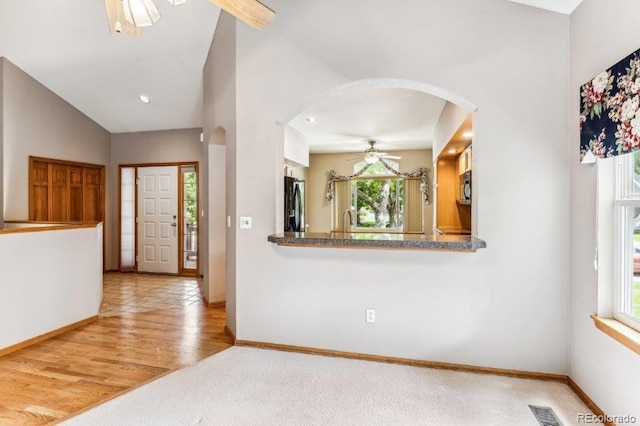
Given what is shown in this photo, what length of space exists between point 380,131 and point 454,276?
397cm

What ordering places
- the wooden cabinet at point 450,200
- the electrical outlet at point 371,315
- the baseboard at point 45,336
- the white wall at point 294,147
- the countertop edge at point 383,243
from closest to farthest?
the countertop edge at point 383,243, the electrical outlet at point 371,315, the baseboard at point 45,336, the white wall at point 294,147, the wooden cabinet at point 450,200

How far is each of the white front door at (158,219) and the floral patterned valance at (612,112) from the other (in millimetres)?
5992

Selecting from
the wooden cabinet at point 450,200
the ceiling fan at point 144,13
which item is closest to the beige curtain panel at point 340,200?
the wooden cabinet at point 450,200

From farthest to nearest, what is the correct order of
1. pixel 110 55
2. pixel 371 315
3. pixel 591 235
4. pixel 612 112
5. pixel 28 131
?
pixel 28 131 < pixel 110 55 < pixel 371 315 < pixel 591 235 < pixel 612 112

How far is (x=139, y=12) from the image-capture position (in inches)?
80.7

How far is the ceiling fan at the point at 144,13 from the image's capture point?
2033mm

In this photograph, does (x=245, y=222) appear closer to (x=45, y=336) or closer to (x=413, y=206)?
(x=45, y=336)

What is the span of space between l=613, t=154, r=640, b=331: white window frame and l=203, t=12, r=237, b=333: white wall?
9.16 feet

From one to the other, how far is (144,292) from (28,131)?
2.88 metres

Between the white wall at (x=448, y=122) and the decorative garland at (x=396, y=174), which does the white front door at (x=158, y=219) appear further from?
the white wall at (x=448, y=122)

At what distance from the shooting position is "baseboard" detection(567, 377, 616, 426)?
80.0 inches

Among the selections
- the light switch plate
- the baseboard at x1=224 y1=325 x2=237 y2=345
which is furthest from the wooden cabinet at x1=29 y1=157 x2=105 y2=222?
the light switch plate

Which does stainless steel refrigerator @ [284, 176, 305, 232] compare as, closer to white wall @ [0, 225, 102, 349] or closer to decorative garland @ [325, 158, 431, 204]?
white wall @ [0, 225, 102, 349]

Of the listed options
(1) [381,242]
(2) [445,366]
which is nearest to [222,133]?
(1) [381,242]
